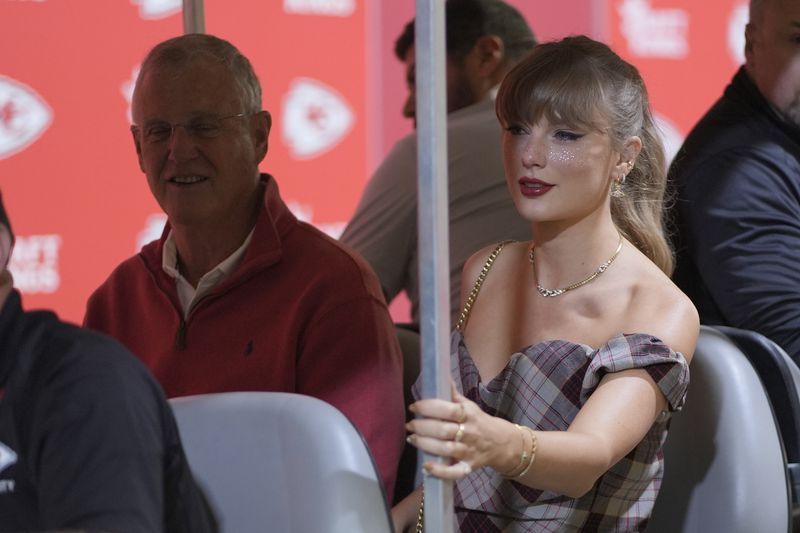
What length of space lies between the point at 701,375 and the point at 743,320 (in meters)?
0.40

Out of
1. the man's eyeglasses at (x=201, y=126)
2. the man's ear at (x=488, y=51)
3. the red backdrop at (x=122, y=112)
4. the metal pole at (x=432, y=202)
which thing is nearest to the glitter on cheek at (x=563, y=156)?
the metal pole at (x=432, y=202)

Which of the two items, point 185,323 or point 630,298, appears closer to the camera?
point 630,298

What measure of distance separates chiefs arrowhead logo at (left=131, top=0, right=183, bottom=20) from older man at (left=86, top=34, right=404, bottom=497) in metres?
1.82

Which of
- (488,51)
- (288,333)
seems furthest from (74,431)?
(488,51)

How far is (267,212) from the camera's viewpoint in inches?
82.9

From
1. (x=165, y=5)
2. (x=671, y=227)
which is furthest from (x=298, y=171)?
(x=671, y=227)

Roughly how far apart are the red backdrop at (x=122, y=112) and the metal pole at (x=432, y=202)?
2.80m

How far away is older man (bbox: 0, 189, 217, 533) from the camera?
1.14m

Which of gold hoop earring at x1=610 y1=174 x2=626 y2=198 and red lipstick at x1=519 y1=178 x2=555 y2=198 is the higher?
red lipstick at x1=519 y1=178 x2=555 y2=198

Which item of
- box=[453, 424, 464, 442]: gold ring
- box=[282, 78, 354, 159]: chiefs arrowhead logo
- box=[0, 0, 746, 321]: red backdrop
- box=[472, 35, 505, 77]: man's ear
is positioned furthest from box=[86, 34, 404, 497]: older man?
box=[282, 78, 354, 159]: chiefs arrowhead logo

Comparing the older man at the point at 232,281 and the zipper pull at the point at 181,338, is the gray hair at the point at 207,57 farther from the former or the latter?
the zipper pull at the point at 181,338

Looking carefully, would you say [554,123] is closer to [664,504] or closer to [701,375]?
[701,375]

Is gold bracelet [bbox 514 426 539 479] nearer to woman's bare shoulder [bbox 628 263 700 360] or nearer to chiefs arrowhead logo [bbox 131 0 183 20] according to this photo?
woman's bare shoulder [bbox 628 263 700 360]

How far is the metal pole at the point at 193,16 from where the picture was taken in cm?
240
